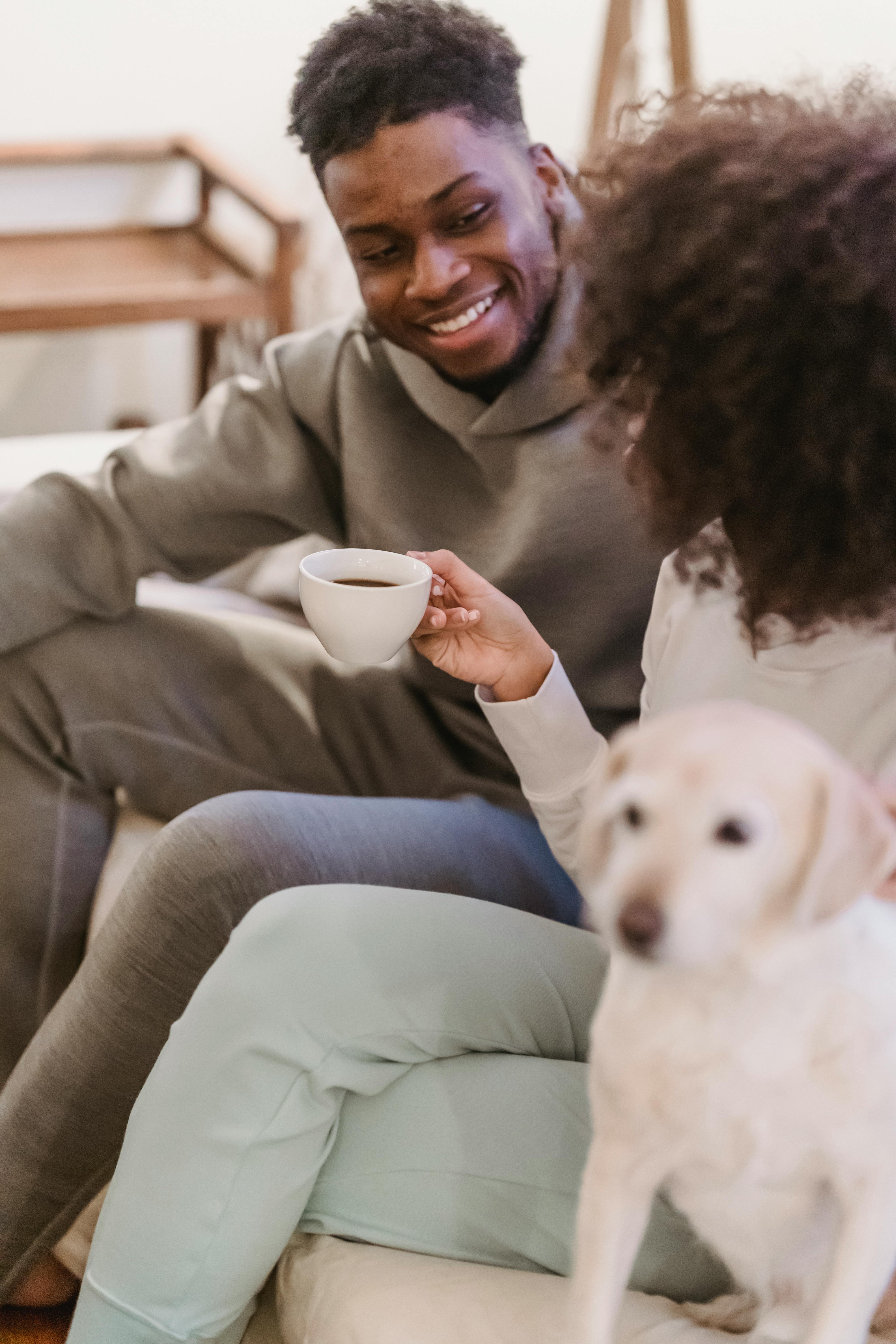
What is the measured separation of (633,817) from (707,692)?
326mm

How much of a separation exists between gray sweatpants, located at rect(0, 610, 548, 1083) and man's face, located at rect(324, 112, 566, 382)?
0.37 meters

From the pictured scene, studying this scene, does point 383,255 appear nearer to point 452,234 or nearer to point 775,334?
point 452,234

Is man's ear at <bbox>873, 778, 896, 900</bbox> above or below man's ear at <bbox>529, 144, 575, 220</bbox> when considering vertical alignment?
below

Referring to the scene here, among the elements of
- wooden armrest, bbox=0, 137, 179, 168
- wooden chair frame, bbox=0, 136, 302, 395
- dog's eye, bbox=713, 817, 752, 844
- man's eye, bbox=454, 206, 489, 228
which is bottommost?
wooden chair frame, bbox=0, 136, 302, 395

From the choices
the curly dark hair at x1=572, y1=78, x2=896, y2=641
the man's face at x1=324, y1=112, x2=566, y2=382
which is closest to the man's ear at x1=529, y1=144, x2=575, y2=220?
the man's face at x1=324, y1=112, x2=566, y2=382

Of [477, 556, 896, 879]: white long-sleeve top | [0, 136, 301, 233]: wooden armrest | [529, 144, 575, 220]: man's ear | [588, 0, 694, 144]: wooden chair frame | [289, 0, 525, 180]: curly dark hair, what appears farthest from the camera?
[0, 136, 301, 233]: wooden armrest

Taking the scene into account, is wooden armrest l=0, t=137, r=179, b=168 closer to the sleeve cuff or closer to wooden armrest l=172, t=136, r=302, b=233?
wooden armrest l=172, t=136, r=302, b=233

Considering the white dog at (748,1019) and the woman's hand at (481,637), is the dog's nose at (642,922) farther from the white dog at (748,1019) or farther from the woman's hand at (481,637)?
the woman's hand at (481,637)

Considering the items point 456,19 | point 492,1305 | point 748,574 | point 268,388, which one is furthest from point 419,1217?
point 456,19

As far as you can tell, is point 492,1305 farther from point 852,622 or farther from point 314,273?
point 314,273

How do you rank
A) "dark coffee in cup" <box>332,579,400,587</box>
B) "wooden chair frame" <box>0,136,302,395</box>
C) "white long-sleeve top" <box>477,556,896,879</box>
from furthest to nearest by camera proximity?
"wooden chair frame" <box>0,136,302,395</box> → "dark coffee in cup" <box>332,579,400,587</box> → "white long-sleeve top" <box>477,556,896,879</box>

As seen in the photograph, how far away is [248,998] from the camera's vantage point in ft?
2.60

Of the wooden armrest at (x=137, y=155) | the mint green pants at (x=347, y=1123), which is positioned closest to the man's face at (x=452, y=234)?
the mint green pants at (x=347, y=1123)

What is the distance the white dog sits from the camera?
18.9 inches
